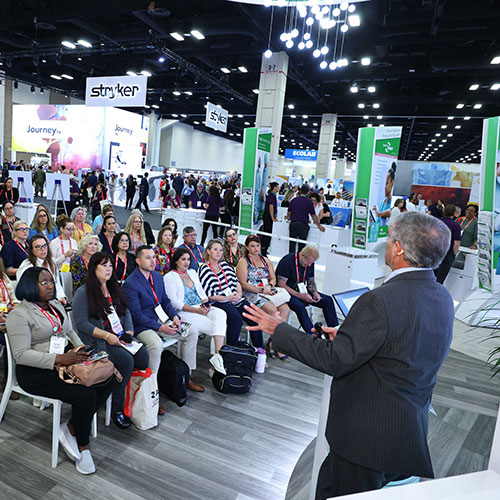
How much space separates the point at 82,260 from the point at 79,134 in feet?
57.4

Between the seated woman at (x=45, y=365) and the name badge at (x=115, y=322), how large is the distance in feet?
1.45

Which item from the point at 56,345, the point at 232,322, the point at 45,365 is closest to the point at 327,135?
the point at 232,322

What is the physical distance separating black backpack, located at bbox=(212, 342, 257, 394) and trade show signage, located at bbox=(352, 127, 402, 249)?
12.6ft

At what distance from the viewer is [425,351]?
1.32 m

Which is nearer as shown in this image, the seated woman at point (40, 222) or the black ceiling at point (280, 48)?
the seated woman at point (40, 222)

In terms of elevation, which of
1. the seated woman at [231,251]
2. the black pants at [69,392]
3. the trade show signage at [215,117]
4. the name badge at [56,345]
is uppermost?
the trade show signage at [215,117]

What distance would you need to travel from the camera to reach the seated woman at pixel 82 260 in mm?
3949

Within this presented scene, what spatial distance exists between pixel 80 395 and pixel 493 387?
12.5 ft

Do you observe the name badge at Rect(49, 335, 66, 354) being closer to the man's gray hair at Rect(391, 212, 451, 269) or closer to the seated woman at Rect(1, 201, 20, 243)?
the man's gray hair at Rect(391, 212, 451, 269)

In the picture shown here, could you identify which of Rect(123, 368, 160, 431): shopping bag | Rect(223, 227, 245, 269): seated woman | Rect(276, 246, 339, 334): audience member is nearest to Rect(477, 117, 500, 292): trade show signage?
Rect(276, 246, 339, 334): audience member

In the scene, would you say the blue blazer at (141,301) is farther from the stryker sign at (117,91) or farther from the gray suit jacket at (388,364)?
the stryker sign at (117,91)

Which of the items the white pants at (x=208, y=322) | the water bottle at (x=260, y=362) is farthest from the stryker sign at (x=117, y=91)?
the water bottle at (x=260, y=362)

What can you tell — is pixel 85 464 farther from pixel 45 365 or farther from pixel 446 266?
pixel 446 266

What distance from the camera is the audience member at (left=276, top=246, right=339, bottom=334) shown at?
4.43m
